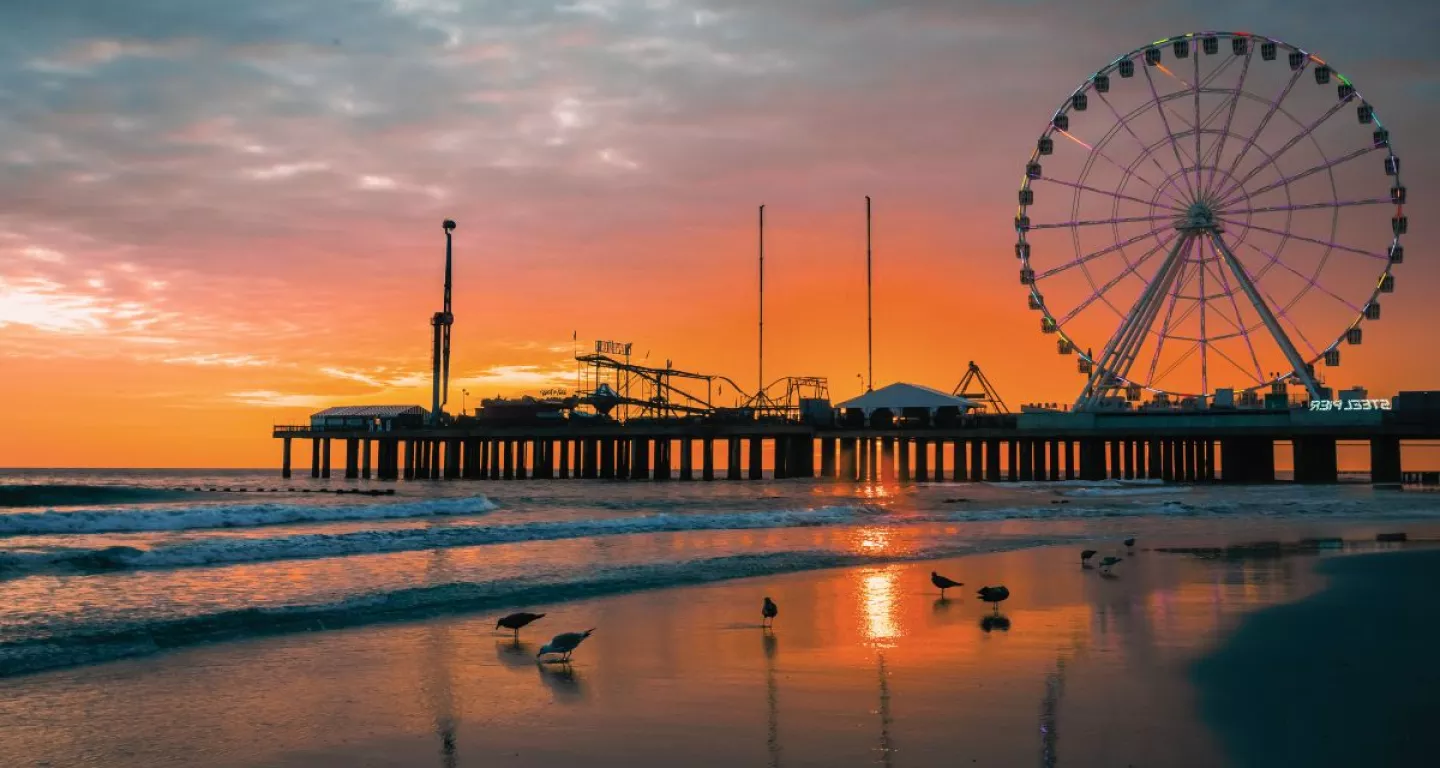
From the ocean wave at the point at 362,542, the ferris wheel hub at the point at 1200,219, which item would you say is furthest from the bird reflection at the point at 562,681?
the ferris wheel hub at the point at 1200,219

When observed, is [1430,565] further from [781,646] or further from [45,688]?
[45,688]

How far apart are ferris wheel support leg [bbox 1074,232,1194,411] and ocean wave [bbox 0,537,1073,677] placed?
161 feet

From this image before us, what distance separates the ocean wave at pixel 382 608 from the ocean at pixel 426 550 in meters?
0.03

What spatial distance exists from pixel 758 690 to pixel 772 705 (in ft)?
1.90

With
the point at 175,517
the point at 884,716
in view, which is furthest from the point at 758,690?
the point at 175,517

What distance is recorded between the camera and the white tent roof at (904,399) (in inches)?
3334

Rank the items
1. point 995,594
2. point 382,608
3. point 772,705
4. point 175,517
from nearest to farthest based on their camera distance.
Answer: point 772,705
point 382,608
point 995,594
point 175,517

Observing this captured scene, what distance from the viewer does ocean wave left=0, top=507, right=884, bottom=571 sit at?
61.2 ft

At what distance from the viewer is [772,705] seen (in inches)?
336

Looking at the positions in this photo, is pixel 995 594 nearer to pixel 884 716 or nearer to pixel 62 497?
pixel 884 716

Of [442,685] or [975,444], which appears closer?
[442,685]

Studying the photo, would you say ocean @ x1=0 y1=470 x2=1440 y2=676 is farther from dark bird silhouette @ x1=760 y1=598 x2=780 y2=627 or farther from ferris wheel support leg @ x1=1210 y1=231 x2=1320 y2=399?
ferris wheel support leg @ x1=1210 y1=231 x2=1320 y2=399

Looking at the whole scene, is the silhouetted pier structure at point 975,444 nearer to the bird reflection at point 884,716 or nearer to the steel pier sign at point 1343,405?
the steel pier sign at point 1343,405

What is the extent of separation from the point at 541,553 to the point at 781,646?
39.0ft
